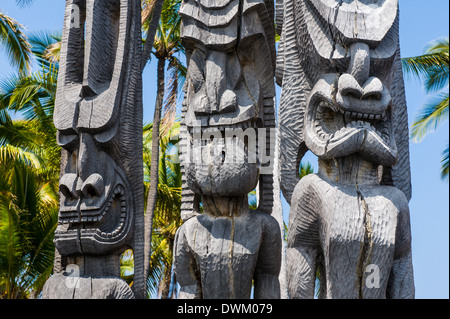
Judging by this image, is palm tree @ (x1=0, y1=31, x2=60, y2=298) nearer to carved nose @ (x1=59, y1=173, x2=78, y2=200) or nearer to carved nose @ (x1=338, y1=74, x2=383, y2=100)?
carved nose @ (x1=59, y1=173, x2=78, y2=200)

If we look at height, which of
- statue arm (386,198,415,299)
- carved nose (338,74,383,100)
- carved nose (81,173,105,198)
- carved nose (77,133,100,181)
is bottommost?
statue arm (386,198,415,299)

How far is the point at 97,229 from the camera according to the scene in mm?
4867

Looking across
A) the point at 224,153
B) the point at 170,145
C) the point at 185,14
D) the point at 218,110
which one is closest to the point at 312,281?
the point at 224,153

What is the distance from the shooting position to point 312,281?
3.71 m

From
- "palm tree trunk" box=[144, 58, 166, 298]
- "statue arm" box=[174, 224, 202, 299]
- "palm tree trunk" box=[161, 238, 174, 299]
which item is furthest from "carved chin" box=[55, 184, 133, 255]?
"palm tree trunk" box=[161, 238, 174, 299]

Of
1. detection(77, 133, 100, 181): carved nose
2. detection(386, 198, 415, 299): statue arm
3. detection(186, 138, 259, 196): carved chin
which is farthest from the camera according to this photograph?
detection(77, 133, 100, 181): carved nose

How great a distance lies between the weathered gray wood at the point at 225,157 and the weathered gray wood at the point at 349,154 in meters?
0.24

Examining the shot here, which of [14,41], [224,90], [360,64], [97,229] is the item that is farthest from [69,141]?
[14,41]

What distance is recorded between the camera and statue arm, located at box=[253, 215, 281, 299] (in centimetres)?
403

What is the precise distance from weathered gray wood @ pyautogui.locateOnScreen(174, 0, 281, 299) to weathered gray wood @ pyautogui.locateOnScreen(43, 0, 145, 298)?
0.98 meters

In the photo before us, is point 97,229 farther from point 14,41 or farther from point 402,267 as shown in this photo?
point 14,41

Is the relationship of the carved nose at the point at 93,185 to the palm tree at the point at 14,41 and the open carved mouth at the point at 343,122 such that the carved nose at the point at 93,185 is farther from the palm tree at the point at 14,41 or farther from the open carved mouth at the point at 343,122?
the palm tree at the point at 14,41

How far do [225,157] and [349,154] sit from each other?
0.66 metres
